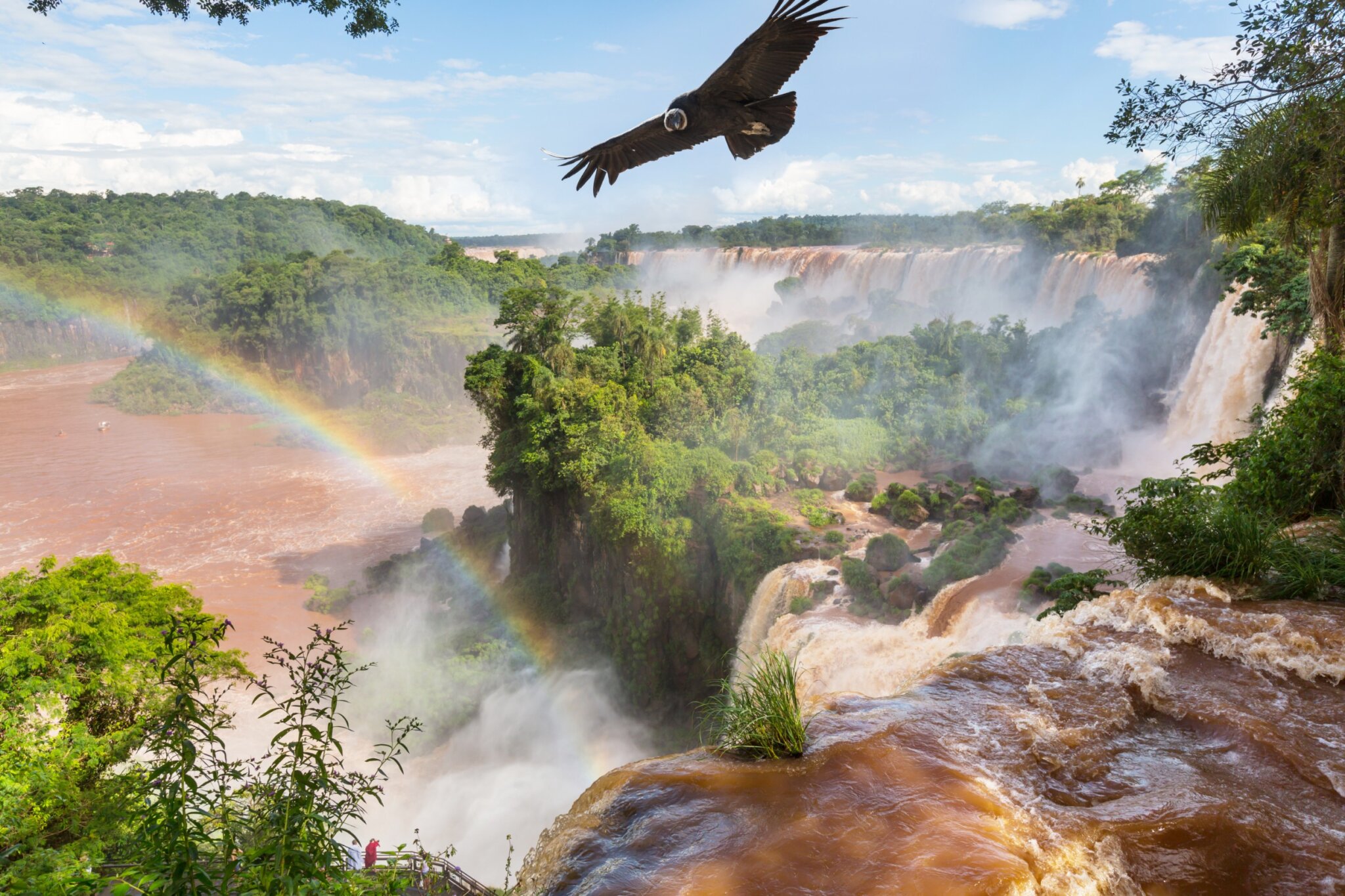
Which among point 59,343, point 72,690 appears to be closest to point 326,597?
point 72,690

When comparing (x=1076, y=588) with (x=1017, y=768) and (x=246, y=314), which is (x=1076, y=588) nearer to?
(x=1017, y=768)

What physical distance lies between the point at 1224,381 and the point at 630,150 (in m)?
18.9

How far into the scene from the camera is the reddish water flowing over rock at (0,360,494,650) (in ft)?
95.1

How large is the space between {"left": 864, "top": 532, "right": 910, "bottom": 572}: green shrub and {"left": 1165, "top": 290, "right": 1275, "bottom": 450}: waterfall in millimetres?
7247

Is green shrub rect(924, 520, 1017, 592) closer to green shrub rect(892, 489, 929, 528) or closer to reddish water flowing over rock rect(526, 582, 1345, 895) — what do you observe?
green shrub rect(892, 489, 929, 528)

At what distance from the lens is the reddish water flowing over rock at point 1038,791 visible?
353 cm

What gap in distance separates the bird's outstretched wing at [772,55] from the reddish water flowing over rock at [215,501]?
25319 mm

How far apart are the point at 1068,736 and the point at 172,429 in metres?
57.4

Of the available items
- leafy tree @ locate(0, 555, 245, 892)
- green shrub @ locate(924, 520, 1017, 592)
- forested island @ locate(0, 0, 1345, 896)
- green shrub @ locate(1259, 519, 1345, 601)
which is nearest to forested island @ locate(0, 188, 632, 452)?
forested island @ locate(0, 0, 1345, 896)

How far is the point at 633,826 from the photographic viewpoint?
4.05m

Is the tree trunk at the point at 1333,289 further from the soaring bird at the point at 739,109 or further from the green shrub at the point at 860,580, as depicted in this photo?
the soaring bird at the point at 739,109

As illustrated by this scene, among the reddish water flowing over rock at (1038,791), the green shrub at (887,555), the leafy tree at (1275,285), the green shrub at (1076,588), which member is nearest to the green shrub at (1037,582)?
the green shrub at (1076,588)

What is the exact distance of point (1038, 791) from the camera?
4.13 m

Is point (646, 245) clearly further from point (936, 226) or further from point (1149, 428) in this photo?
point (1149, 428)
